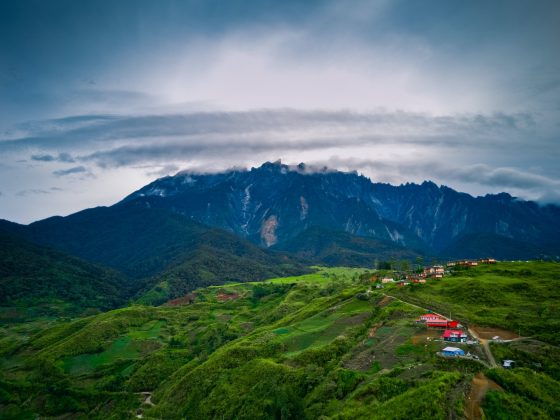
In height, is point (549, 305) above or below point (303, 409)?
above

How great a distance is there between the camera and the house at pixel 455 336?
77.5 metres

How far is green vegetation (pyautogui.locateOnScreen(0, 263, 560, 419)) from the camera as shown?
198ft

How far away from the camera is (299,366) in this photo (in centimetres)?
9538

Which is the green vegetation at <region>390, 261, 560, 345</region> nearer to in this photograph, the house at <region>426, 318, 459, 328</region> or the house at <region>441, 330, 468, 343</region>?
the house at <region>426, 318, 459, 328</region>

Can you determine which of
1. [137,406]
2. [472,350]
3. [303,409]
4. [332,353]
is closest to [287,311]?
[137,406]

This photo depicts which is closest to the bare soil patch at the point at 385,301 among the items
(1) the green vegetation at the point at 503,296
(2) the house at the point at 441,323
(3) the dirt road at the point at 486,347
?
(1) the green vegetation at the point at 503,296

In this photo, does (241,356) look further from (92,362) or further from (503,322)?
(92,362)

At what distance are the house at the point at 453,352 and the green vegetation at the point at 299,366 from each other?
2.25 meters

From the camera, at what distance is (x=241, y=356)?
118 metres

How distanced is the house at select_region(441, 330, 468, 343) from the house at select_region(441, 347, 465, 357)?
629cm

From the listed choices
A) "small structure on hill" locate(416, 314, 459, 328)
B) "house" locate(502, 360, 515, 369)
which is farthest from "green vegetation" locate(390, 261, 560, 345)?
"house" locate(502, 360, 515, 369)

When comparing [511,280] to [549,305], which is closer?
A: [549,305]

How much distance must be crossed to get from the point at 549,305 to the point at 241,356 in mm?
77046

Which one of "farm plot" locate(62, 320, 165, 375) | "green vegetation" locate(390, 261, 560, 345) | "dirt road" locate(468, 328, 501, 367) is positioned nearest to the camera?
"dirt road" locate(468, 328, 501, 367)
